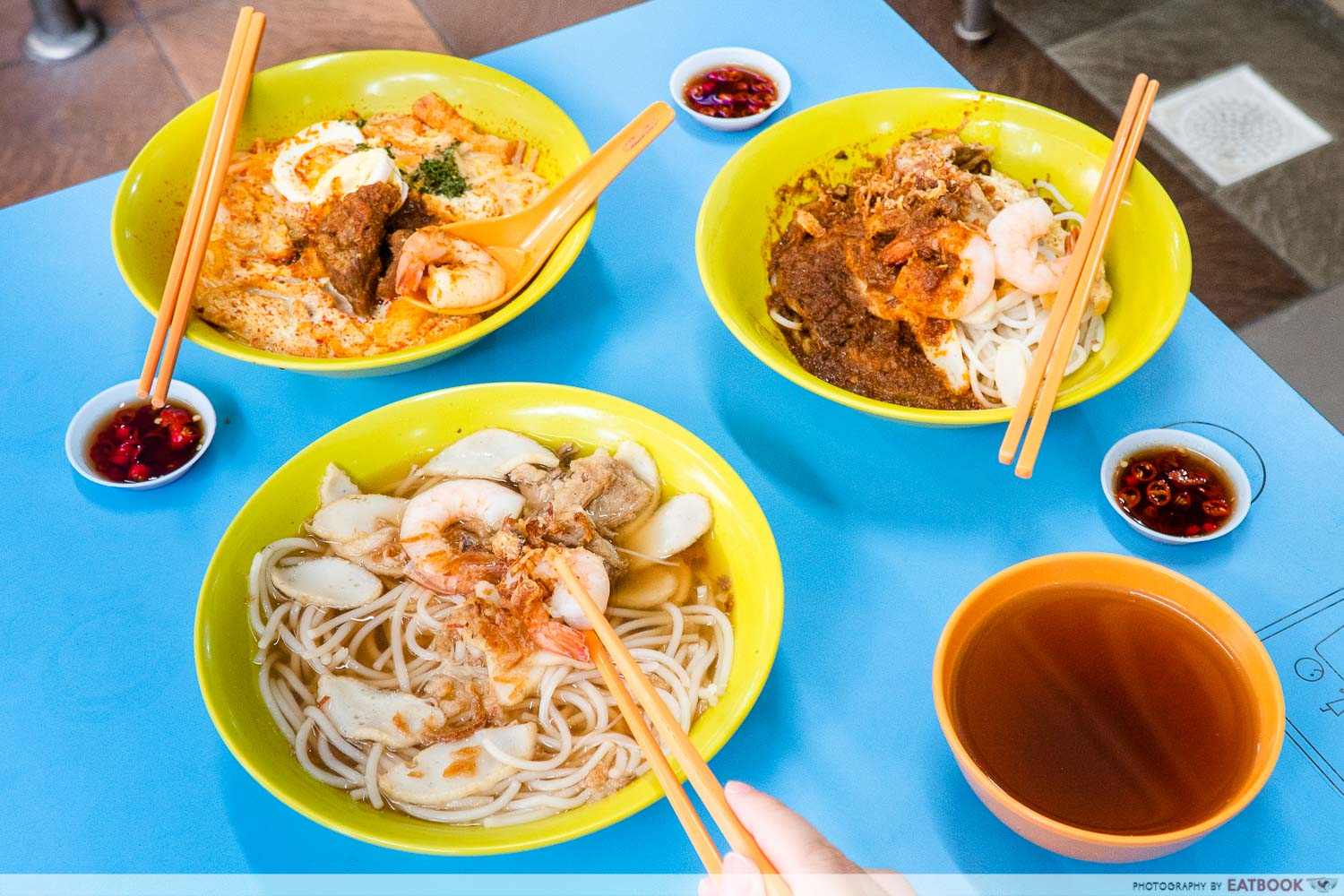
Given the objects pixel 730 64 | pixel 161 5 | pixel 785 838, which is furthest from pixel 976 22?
pixel 785 838

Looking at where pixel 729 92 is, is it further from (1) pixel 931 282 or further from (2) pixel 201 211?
(2) pixel 201 211

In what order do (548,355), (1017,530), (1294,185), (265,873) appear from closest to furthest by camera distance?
(265,873), (1017,530), (548,355), (1294,185)

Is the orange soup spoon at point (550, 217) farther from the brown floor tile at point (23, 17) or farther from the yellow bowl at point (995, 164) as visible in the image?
the brown floor tile at point (23, 17)

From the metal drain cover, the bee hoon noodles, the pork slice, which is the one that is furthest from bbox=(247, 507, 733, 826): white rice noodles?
the metal drain cover

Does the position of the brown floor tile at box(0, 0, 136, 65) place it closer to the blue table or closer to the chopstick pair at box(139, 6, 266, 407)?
the blue table

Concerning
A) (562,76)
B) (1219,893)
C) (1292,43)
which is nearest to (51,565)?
(562,76)

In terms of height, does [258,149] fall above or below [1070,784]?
above

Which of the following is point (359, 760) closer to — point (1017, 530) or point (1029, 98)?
point (1017, 530)
